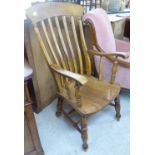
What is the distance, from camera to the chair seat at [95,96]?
1.48m

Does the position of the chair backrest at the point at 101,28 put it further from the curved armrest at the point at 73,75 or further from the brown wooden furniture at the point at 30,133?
the brown wooden furniture at the point at 30,133

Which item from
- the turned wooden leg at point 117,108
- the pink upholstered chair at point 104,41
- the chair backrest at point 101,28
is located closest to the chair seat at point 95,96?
the turned wooden leg at point 117,108

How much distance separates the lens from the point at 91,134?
1.75 metres

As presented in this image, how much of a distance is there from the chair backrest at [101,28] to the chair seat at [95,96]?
0.39 m

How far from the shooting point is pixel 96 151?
1579 millimetres

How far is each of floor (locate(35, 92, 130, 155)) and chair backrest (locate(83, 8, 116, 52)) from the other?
66cm

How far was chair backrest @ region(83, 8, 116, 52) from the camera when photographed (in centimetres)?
186

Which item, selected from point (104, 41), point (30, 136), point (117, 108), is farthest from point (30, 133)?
point (104, 41)

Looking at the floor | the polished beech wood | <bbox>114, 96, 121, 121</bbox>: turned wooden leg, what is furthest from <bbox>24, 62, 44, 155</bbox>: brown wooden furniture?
<bbox>114, 96, 121, 121</bbox>: turned wooden leg

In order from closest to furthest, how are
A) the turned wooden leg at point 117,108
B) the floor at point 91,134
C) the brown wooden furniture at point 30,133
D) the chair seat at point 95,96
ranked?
the brown wooden furniture at point 30,133, the chair seat at point 95,96, the floor at point 91,134, the turned wooden leg at point 117,108

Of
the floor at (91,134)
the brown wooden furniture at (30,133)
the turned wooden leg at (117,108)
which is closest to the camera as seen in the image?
the brown wooden furniture at (30,133)
